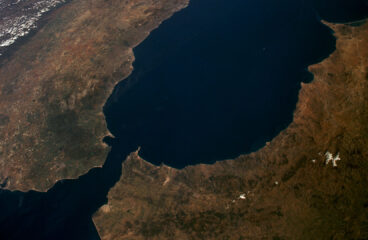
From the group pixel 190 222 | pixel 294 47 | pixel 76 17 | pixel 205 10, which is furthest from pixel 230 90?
pixel 76 17

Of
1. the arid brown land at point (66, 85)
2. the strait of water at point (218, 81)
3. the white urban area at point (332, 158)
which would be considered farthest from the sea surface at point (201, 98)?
the white urban area at point (332, 158)

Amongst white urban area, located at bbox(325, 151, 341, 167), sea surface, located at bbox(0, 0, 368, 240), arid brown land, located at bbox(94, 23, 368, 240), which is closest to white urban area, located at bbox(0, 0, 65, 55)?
sea surface, located at bbox(0, 0, 368, 240)

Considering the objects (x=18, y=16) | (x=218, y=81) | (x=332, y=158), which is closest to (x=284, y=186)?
(x=332, y=158)

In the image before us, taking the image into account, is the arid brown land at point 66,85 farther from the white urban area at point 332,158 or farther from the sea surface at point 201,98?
the white urban area at point 332,158

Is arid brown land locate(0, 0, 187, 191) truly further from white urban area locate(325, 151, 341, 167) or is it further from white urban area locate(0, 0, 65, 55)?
white urban area locate(325, 151, 341, 167)

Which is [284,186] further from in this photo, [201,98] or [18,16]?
[18,16]

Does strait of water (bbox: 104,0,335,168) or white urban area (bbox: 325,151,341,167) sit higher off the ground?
strait of water (bbox: 104,0,335,168)

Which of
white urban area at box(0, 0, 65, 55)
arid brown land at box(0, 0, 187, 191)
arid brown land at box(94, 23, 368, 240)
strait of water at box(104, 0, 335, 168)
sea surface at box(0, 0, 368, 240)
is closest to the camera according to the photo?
arid brown land at box(94, 23, 368, 240)
